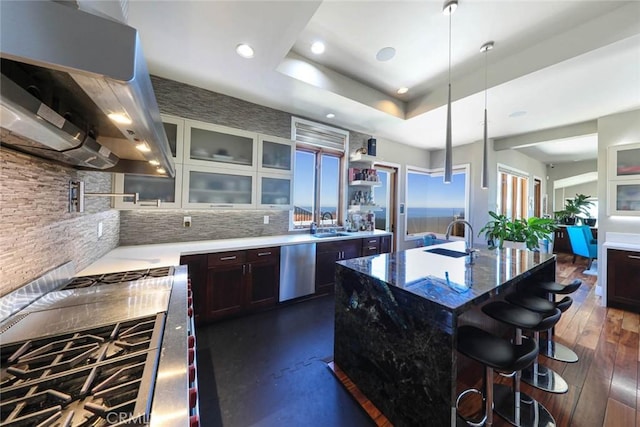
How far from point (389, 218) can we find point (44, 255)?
16.1 ft

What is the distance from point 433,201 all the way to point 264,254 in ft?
14.9

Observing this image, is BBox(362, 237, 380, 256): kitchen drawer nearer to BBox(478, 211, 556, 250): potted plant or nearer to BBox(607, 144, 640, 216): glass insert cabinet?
BBox(478, 211, 556, 250): potted plant

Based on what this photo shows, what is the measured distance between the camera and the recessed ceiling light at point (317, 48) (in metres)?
2.41

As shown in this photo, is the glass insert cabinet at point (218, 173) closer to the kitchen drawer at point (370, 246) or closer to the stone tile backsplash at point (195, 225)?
the stone tile backsplash at point (195, 225)

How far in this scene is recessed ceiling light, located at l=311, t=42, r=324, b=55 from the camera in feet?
7.91

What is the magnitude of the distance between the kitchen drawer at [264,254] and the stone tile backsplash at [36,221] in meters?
1.39

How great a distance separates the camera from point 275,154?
10.7 ft

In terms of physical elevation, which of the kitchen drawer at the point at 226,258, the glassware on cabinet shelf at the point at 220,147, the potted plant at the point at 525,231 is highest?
the glassware on cabinet shelf at the point at 220,147

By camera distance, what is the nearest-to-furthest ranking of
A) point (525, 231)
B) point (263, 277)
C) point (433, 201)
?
point (263, 277)
point (525, 231)
point (433, 201)

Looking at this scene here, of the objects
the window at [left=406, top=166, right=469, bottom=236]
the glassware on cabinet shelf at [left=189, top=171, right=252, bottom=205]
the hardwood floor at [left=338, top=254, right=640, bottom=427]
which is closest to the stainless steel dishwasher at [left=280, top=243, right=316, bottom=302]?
the glassware on cabinet shelf at [left=189, top=171, right=252, bottom=205]

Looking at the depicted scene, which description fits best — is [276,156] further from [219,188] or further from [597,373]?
[597,373]

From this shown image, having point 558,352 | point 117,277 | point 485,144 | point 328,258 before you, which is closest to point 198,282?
point 117,277

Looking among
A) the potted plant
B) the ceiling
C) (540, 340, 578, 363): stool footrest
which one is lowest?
(540, 340, 578, 363): stool footrest
